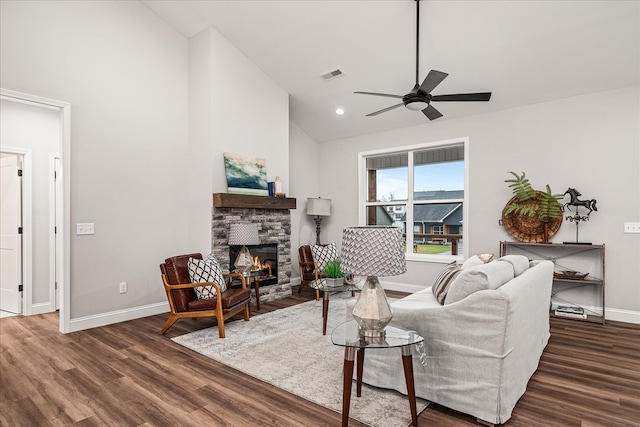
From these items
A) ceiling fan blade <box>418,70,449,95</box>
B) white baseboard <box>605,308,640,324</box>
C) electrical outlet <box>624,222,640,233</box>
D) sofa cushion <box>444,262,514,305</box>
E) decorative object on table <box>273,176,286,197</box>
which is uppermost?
ceiling fan blade <box>418,70,449,95</box>

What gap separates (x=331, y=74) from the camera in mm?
5086

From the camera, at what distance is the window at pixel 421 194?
A: 18.5 ft

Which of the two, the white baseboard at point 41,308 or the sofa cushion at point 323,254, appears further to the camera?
the sofa cushion at point 323,254

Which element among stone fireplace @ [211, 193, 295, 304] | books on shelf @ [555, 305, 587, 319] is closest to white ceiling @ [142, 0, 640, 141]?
stone fireplace @ [211, 193, 295, 304]

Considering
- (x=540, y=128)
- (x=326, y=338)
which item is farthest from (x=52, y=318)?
(x=540, y=128)

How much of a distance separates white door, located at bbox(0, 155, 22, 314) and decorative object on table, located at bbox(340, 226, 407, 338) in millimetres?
4795

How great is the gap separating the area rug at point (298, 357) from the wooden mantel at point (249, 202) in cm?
149

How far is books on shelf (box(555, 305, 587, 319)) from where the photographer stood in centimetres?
435

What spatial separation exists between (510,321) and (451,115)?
13.4 ft

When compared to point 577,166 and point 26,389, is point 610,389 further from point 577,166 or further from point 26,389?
point 26,389

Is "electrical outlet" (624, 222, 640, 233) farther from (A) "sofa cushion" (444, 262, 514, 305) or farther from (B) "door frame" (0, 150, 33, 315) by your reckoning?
(B) "door frame" (0, 150, 33, 315)

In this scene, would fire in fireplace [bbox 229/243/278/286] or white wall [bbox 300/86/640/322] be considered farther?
fire in fireplace [bbox 229/243/278/286]

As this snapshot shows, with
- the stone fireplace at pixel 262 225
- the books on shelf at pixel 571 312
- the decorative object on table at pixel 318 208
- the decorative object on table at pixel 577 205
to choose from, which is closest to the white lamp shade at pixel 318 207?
the decorative object on table at pixel 318 208

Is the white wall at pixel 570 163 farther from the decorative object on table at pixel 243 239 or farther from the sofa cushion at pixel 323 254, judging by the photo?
the decorative object on table at pixel 243 239
